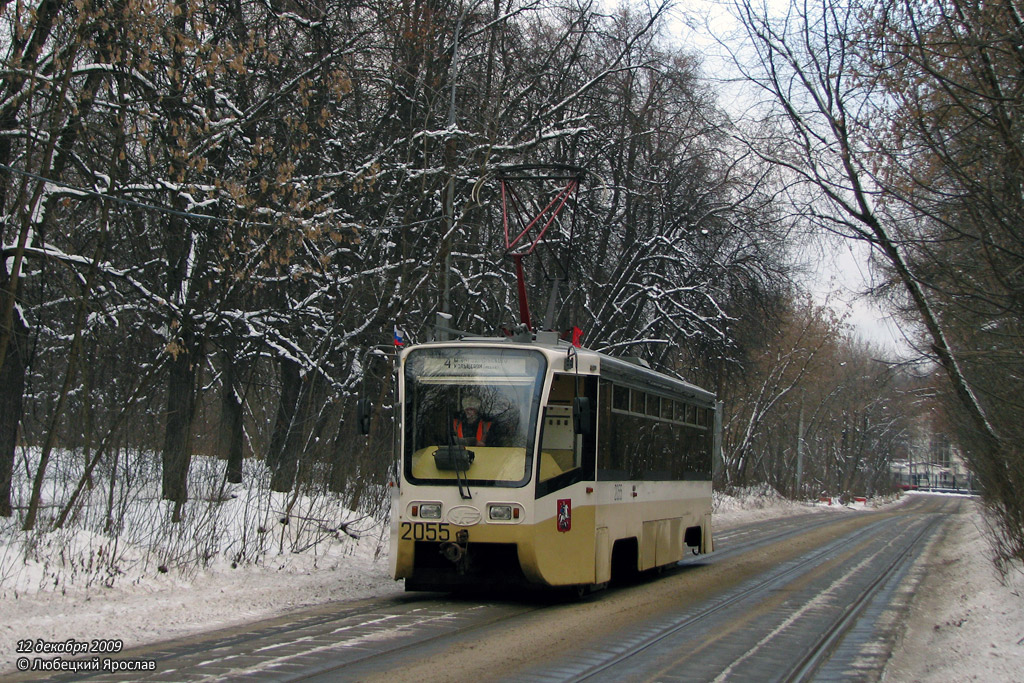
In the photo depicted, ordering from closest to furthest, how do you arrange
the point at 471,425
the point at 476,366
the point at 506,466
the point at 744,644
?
the point at 744,644 → the point at 506,466 → the point at 471,425 → the point at 476,366

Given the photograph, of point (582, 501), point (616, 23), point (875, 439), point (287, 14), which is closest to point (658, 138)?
point (616, 23)

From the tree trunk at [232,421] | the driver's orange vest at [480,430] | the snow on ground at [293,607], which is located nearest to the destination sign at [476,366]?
the driver's orange vest at [480,430]

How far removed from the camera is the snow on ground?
9.22 metres

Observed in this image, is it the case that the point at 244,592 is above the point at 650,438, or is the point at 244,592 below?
below

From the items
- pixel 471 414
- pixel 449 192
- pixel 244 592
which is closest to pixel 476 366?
pixel 471 414

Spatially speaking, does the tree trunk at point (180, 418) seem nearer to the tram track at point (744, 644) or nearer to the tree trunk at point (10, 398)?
the tree trunk at point (10, 398)

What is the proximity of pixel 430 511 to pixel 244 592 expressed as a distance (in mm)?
2278

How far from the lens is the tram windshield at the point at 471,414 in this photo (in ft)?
39.2

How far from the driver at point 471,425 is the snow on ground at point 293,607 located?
7.83 feet

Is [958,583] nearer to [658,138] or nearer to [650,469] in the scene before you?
[650,469]

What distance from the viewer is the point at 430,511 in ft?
39.2

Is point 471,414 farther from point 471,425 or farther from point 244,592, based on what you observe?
point 244,592

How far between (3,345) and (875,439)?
86819 millimetres

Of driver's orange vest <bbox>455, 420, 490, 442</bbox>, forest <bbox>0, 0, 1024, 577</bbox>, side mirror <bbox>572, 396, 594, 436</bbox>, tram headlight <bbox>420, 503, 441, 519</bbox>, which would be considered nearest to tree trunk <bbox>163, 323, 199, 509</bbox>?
forest <bbox>0, 0, 1024, 577</bbox>
